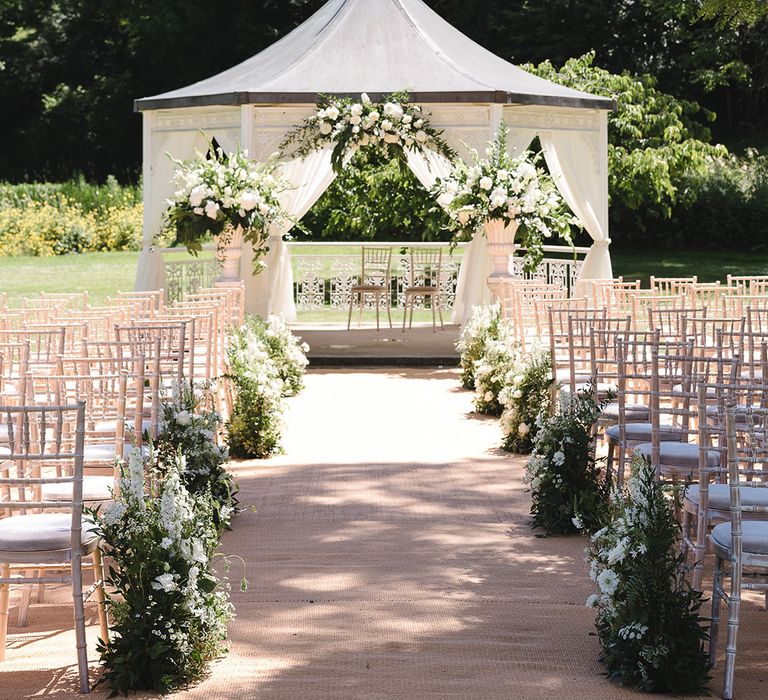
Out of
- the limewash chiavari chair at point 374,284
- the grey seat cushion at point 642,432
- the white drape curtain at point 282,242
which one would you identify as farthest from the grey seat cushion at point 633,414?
the limewash chiavari chair at point 374,284

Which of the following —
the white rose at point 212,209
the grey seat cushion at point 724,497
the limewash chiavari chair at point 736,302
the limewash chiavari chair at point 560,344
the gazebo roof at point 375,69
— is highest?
the gazebo roof at point 375,69

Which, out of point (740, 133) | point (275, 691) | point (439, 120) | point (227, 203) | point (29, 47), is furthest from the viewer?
point (29, 47)

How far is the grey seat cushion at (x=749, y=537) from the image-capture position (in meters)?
4.44

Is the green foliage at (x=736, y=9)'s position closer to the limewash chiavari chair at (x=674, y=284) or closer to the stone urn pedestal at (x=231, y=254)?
the limewash chiavari chair at (x=674, y=284)

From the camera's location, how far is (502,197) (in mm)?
12914

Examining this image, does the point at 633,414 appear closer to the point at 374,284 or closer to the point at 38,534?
the point at 38,534

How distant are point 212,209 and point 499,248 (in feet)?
10.1

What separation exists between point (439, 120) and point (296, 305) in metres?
5.47

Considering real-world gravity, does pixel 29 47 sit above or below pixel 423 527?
above

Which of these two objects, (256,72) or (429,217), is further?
(429,217)

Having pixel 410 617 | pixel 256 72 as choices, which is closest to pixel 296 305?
pixel 256 72

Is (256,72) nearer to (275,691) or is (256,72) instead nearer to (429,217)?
(429,217)

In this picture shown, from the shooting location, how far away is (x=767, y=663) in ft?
15.6

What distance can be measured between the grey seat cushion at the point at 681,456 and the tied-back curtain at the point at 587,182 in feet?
29.8
